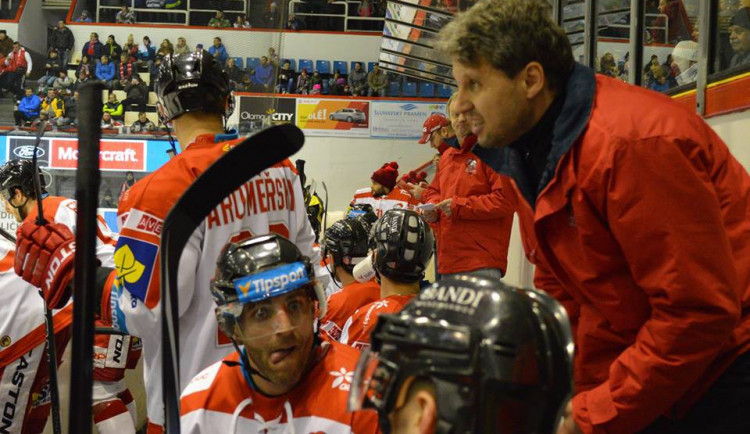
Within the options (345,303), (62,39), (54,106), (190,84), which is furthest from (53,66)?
(190,84)

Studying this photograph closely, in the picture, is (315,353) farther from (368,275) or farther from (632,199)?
(368,275)

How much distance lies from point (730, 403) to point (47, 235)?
1611mm

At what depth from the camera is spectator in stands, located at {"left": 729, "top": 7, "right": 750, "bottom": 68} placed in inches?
132

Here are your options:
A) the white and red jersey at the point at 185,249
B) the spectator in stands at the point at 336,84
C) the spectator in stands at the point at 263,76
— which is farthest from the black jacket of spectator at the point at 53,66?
the white and red jersey at the point at 185,249

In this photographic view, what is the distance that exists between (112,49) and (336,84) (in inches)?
154

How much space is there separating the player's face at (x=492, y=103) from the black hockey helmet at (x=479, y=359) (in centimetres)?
55

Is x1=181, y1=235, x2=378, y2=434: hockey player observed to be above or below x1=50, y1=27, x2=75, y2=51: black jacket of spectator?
below

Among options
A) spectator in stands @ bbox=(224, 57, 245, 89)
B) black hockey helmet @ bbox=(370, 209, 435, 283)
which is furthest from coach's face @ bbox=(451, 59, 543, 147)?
spectator in stands @ bbox=(224, 57, 245, 89)

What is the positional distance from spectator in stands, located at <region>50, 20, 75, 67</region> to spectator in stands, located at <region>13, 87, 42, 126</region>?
2.04 metres

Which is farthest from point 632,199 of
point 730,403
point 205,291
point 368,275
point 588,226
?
point 368,275

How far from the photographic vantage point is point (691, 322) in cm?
144

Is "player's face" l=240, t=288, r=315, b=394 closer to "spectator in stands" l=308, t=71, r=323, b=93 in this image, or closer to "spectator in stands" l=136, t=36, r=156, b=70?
"spectator in stands" l=136, t=36, r=156, b=70

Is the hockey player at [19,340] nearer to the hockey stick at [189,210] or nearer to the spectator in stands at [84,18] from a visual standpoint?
the hockey stick at [189,210]

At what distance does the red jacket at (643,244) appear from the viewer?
55.9 inches
